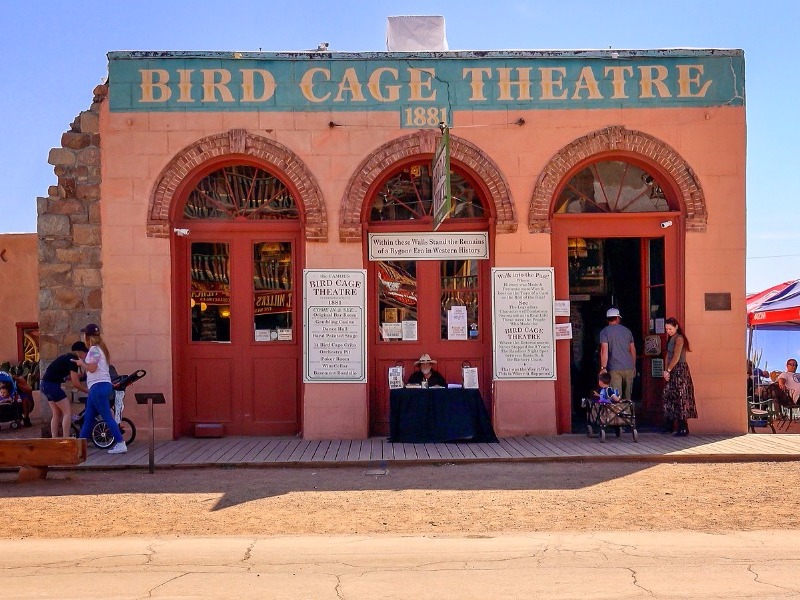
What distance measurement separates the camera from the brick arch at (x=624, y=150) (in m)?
13.1

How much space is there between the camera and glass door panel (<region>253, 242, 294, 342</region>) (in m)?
13.5

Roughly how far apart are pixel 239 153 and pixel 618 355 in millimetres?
6222

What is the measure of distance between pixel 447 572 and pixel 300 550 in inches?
53.0

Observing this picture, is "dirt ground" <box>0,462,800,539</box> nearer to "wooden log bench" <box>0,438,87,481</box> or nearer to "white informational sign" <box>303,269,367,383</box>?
"wooden log bench" <box>0,438,87,481</box>

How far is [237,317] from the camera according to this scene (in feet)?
43.9

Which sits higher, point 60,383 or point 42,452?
point 60,383

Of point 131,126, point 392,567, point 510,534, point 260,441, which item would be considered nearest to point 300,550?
point 392,567

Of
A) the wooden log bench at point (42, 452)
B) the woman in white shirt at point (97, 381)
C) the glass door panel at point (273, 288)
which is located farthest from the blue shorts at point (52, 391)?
Answer: the glass door panel at point (273, 288)

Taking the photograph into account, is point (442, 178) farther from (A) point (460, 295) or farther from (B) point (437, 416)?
(B) point (437, 416)

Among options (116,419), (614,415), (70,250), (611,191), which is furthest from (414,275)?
(70,250)

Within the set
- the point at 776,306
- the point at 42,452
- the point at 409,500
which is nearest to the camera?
the point at 409,500

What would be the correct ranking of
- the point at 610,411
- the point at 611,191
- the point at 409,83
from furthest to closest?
the point at 611,191 < the point at 409,83 < the point at 610,411

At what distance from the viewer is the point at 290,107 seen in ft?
43.1

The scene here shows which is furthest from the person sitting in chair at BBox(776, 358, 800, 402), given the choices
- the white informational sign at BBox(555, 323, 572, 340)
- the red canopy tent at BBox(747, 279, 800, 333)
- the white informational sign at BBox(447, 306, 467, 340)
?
the white informational sign at BBox(447, 306, 467, 340)
